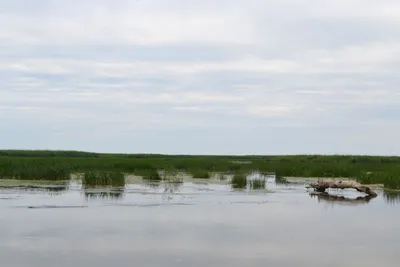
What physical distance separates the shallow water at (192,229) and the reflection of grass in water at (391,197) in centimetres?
5

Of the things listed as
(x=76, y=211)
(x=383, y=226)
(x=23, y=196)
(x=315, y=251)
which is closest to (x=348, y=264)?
(x=315, y=251)

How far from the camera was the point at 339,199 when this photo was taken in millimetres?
18516

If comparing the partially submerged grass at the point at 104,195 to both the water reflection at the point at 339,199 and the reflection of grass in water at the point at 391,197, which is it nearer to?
the water reflection at the point at 339,199

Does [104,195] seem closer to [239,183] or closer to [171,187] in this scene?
[171,187]

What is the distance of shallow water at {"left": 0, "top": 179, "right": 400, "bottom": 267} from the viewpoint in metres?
9.47

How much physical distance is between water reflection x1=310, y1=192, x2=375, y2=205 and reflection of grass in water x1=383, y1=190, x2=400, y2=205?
506 mm

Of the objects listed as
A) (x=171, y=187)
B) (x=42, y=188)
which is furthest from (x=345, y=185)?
(x=42, y=188)

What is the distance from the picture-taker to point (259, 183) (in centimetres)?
2152

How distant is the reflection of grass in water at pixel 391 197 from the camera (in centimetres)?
1773

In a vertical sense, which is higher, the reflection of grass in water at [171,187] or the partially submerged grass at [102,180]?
the partially submerged grass at [102,180]

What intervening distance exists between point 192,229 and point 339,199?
7623 mm

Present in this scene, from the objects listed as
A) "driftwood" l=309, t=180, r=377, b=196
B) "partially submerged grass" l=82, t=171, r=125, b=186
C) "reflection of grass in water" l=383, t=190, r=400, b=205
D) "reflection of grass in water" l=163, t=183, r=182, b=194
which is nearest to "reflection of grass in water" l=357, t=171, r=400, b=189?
"reflection of grass in water" l=383, t=190, r=400, b=205

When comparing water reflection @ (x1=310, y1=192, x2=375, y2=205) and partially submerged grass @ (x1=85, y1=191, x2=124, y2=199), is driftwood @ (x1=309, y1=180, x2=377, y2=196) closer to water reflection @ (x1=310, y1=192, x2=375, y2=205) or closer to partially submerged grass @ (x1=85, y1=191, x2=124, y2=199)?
water reflection @ (x1=310, y1=192, x2=375, y2=205)

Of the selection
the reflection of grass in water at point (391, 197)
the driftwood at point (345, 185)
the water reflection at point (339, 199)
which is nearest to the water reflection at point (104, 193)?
the water reflection at point (339, 199)
